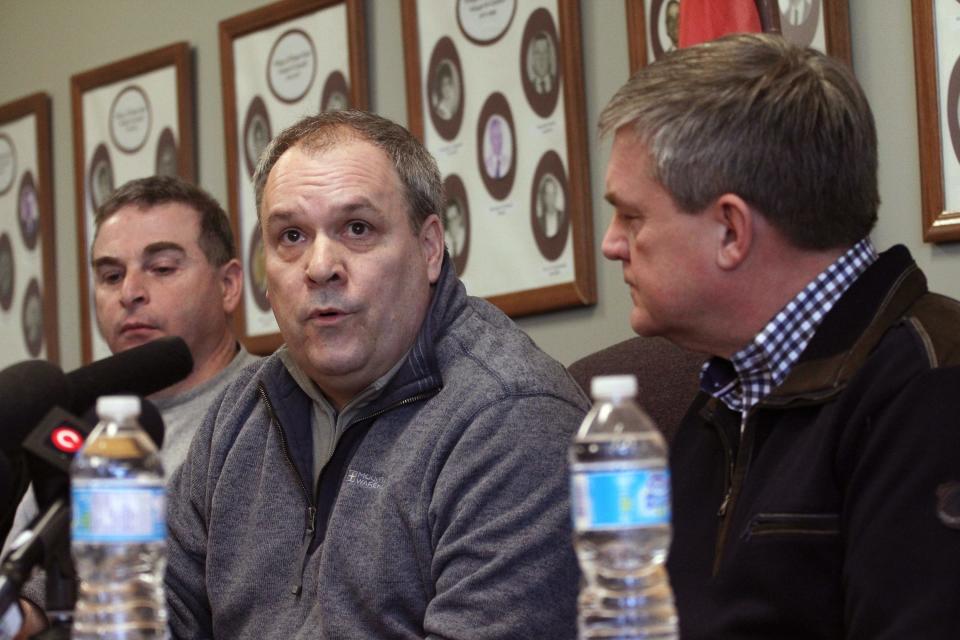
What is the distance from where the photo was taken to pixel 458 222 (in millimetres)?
3834

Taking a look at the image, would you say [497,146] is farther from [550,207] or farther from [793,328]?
[793,328]

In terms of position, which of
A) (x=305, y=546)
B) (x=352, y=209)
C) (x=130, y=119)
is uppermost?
(x=130, y=119)

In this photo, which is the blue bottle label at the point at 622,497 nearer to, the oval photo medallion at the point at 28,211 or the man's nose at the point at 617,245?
the man's nose at the point at 617,245

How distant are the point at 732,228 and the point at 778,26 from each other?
117 cm

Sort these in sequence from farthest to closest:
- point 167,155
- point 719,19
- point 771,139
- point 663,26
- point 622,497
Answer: point 167,155, point 663,26, point 719,19, point 771,139, point 622,497

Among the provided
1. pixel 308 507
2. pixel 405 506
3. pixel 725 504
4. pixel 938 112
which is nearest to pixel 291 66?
pixel 938 112

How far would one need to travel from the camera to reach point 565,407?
218cm

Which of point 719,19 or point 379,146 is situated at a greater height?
point 719,19

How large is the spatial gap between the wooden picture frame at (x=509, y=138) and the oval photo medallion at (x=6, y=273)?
204 cm

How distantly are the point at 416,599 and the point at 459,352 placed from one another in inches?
15.7

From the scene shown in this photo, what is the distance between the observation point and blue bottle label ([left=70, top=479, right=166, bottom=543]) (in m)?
1.16


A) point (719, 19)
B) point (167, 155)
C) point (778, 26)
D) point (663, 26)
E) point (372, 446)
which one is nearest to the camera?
point (372, 446)

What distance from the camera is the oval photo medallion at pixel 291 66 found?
4.29 metres

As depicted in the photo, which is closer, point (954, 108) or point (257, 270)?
point (954, 108)
